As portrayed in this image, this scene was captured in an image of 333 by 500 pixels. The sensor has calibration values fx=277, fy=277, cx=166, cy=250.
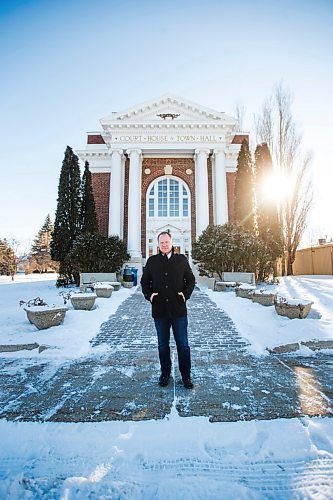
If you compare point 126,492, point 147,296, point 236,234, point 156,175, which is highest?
point 156,175

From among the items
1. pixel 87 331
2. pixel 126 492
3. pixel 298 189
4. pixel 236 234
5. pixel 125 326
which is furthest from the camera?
pixel 298 189

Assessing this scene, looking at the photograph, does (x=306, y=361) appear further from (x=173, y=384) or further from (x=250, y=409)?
(x=173, y=384)

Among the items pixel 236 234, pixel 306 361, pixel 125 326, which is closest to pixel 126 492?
pixel 306 361

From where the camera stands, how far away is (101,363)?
404 centimetres

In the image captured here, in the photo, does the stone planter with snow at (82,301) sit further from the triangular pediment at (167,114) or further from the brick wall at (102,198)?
the triangular pediment at (167,114)

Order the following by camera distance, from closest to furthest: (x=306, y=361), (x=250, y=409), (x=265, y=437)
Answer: (x=265, y=437)
(x=250, y=409)
(x=306, y=361)

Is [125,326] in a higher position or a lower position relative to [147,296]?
lower

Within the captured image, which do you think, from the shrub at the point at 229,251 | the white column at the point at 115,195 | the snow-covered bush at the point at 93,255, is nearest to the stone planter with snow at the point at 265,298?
the shrub at the point at 229,251

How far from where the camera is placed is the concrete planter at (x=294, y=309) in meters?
5.54

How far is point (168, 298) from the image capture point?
317 centimetres

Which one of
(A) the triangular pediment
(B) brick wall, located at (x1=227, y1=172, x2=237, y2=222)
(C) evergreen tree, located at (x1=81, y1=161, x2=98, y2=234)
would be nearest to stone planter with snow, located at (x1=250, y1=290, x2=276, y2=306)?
(C) evergreen tree, located at (x1=81, y1=161, x2=98, y2=234)

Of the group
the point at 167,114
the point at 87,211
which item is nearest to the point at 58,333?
the point at 87,211

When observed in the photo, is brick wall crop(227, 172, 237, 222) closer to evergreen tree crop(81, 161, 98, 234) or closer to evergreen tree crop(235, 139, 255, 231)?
evergreen tree crop(235, 139, 255, 231)

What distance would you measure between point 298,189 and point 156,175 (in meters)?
11.7
